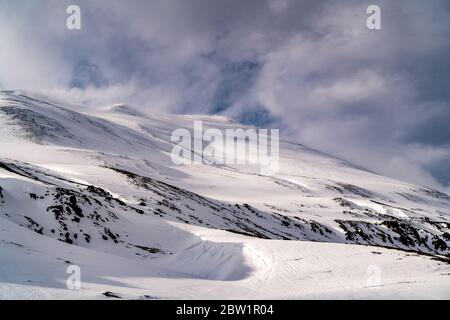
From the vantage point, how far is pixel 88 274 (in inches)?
615

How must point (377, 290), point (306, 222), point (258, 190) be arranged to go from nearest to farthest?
point (377, 290)
point (306, 222)
point (258, 190)

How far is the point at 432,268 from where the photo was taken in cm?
1878

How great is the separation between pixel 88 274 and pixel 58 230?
A: 1255 cm

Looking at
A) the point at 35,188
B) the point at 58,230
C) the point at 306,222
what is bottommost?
the point at 306,222

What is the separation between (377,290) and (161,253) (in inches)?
732
